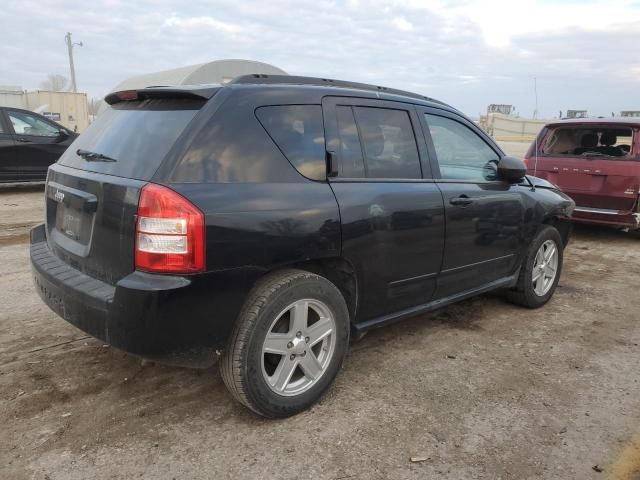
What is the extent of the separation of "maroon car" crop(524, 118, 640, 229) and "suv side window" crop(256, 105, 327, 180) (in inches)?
227

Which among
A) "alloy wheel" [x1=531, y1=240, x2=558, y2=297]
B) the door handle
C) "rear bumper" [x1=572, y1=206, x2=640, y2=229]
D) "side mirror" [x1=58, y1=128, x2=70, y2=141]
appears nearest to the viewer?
the door handle

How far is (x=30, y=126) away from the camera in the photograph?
10680 millimetres

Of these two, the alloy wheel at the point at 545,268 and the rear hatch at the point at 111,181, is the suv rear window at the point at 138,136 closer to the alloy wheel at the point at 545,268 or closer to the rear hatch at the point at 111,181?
the rear hatch at the point at 111,181

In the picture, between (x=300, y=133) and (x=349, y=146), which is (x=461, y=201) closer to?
(x=349, y=146)

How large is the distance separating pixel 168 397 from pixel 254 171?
1.40 m

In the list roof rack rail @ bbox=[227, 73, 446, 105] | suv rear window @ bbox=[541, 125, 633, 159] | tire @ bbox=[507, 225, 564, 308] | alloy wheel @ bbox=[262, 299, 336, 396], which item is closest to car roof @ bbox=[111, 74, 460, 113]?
roof rack rail @ bbox=[227, 73, 446, 105]

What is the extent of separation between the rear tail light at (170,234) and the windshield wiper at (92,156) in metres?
0.55

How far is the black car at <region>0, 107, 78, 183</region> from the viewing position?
33.7 ft

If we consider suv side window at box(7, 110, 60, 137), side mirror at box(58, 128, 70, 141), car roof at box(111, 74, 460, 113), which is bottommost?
car roof at box(111, 74, 460, 113)

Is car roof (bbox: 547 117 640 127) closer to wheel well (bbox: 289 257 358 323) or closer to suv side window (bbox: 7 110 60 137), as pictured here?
wheel well (bbox: 289 257 358 323)

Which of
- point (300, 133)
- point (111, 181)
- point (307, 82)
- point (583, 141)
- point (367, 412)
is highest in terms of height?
point (307, 82)

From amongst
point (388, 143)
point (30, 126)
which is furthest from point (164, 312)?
point (30, 126)

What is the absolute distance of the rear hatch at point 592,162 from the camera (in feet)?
23.5

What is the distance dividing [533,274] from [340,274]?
7.65 ft
